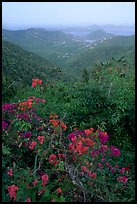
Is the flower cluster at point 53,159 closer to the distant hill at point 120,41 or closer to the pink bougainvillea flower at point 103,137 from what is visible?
the pink bougainvillea flower at point 103,137

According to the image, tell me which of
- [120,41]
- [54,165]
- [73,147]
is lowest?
[54,165]

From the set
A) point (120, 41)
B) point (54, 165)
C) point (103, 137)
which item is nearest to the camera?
point (54, 165)

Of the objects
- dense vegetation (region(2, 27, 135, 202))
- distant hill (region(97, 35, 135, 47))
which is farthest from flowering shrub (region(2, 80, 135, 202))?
distant hill (region(97, 35, 135, 47))

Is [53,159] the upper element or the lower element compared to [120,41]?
lower

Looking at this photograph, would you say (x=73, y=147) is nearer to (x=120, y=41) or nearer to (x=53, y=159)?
(x=53, y=159)

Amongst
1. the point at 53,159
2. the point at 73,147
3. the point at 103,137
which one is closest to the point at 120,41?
the point at 103,137

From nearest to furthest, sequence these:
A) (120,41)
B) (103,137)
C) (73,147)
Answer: (73,147) → (103,137) → (120,41)

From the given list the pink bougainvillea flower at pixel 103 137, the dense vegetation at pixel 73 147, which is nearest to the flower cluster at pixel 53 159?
the dense vegetation at pixel 73 147

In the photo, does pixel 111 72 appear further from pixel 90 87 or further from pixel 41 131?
pixel 41 131
